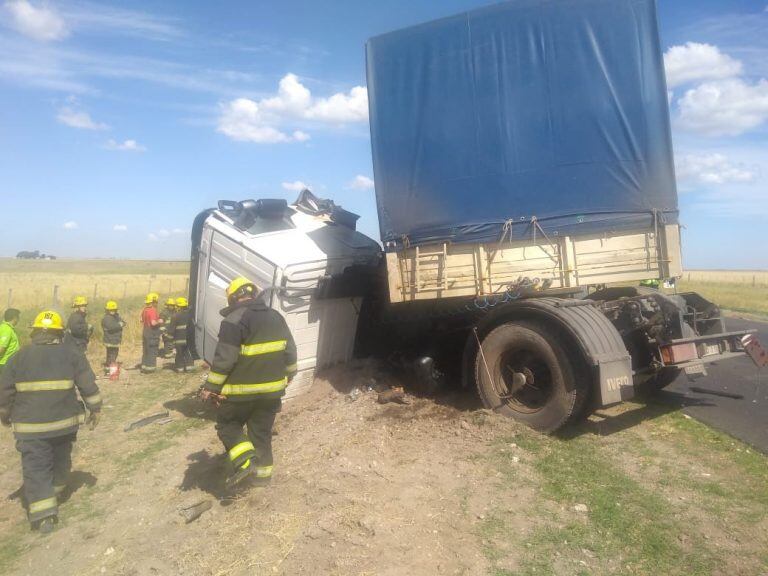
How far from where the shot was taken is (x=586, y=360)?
4844mm

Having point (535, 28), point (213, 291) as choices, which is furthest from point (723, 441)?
point (213, 291)

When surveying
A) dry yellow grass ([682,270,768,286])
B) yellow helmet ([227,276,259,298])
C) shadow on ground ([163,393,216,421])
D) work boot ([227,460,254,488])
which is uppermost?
yellow helmet ([227,276,259,298])

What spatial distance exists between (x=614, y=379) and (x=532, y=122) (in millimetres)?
2562

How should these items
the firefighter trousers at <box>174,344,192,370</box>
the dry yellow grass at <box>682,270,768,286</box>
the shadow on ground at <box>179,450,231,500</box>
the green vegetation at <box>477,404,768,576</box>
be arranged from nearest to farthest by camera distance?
the green vegetation at <box>477,404,768,576</box>
the shadow on ground at <box>179,450,231,500</box>
the firefighter trousers at <box>174,344,192,370</box>
the dry yellow grass at <box>682,270,768,286</box>

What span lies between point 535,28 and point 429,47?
3.48 feet

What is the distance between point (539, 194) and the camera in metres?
5.60

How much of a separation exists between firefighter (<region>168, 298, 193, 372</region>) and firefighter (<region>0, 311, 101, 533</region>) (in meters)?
5.76

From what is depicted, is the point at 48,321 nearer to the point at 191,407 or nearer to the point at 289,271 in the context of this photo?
the point at 289,271

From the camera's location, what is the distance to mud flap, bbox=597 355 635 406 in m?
4.77

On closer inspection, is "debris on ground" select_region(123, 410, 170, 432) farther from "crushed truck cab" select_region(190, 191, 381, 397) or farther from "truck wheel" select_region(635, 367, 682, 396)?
"truck wheel" select_region(635, 367, 682, 396)

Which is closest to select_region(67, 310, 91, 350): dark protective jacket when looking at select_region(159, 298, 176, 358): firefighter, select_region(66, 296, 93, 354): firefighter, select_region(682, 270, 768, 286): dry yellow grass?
select_region(66, 296, 93, 354): firefighter

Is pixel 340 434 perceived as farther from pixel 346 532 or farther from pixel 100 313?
pixel 100 313

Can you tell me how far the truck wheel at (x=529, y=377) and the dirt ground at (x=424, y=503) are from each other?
0.73 ft

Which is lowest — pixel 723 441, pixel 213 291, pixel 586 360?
pixel 723 441
